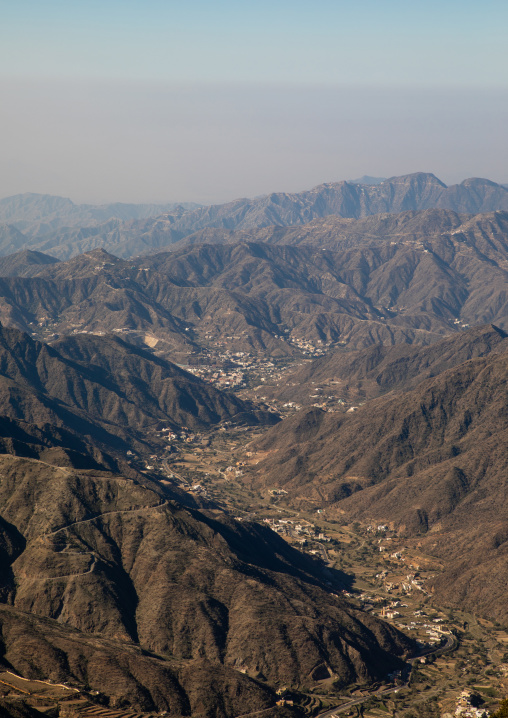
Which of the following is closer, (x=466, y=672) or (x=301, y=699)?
(x=301, y=699)

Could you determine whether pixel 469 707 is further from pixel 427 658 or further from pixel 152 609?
pixel 152 609

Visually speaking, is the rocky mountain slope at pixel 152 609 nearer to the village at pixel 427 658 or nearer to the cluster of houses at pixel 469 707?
the village at pixel 427 658

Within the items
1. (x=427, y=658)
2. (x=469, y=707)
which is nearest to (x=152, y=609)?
(x=427, y=658)

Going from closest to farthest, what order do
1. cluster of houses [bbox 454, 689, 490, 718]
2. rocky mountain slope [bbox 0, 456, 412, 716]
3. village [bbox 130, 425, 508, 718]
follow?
rocky mountain slope [bbox 0, 456, 412, 716]
cluster of houses [bbox 454, 689, 490, 718]
village [bbox 130, 425, 508, 718]

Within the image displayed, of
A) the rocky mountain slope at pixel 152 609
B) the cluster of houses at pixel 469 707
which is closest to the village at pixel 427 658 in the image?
the cluster of houses at pixel 469 707

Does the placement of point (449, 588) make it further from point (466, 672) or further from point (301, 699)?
point (301, 699)

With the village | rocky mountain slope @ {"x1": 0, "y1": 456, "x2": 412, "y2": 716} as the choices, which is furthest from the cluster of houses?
rocky mountain slope @ {"x1": 0, "y1": 456, "x2": 412, "y2": 716}

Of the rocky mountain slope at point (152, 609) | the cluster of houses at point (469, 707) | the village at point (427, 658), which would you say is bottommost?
the village at point (427, 658)

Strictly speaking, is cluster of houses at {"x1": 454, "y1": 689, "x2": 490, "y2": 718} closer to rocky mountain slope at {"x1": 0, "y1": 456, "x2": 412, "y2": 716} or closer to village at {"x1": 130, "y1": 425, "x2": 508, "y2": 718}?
village at {"x1": 130, "y1": 425, "x2": 508, "y2": 718}

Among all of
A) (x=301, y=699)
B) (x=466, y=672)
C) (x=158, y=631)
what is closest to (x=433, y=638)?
(x=466, y=672)
